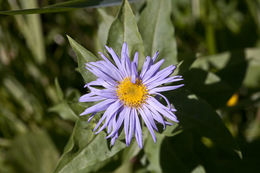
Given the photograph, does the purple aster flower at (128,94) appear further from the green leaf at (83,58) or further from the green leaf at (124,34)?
the green leaf at (124,34)

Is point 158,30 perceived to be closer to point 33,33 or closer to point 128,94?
point 128,94

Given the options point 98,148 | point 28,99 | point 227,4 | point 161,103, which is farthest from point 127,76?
point 227,4

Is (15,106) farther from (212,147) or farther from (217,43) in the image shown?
(217,43)

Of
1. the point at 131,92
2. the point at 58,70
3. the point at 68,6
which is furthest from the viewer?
the point at 58,70

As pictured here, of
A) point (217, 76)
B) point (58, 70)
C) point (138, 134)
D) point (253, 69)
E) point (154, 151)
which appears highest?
point (58, 70)

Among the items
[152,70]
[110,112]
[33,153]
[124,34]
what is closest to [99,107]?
[110,112]

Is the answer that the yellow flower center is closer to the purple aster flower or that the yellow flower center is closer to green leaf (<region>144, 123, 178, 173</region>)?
the purple aster flower

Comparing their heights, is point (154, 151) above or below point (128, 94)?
below
